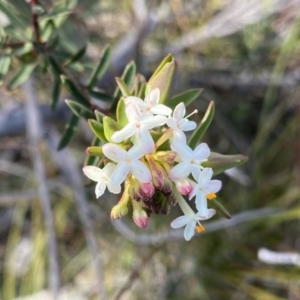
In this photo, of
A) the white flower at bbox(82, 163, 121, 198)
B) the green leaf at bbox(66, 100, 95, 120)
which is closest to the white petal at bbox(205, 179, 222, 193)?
the white flower at bbox(82, 163, 121, 198)

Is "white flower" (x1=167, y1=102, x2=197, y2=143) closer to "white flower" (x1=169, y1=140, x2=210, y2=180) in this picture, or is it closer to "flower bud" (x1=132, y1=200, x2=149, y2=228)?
"white flower" (x1=169, y1=140, x2=210, y2=180)

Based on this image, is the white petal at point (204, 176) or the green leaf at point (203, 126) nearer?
the white petal at point (204, 176)

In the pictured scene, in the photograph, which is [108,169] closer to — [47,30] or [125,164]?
[125,164]

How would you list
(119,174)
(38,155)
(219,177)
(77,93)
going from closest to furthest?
1. (119,174)
2. (77,93)
3. (38,155)
4. (219,177)

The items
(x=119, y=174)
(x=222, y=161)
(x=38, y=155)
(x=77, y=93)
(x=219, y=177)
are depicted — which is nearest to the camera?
(x=119, y=174)

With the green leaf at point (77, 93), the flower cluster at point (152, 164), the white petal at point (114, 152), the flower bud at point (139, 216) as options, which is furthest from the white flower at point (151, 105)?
the green leaf at point (77, 93)

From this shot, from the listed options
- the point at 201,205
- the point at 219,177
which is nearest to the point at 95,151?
the point at 201,205

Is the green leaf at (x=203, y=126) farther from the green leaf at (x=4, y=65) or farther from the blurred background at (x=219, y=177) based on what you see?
the blurred background at (x=219, y=177)
